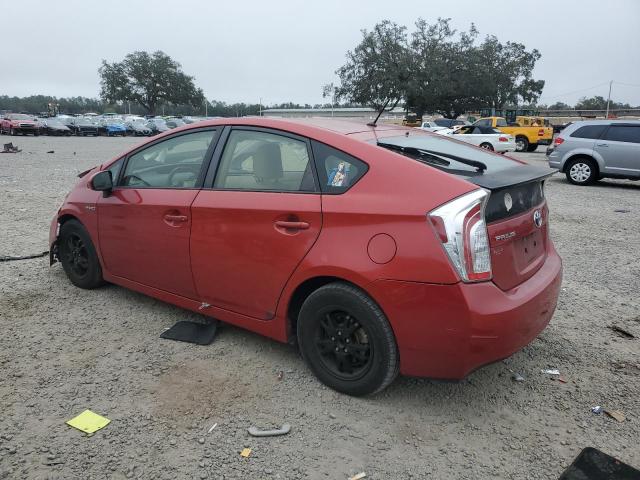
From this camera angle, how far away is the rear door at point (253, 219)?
3031 mm

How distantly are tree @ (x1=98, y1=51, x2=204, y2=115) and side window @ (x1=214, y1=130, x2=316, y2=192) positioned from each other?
291 feet

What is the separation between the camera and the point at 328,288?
→ 2891 millimetres

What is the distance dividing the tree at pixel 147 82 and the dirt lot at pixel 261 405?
288 feet

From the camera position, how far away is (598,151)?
1276cm

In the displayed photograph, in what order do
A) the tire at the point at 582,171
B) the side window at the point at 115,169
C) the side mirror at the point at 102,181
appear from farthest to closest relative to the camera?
the tire at the point at 582,171 < the side window at the point at 115,169 < the side mirror at the point at 102,181

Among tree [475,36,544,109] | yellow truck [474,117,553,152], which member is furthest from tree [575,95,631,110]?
yellow truck [474,117,553,152]

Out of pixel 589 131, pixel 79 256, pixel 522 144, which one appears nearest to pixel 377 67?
pixel 522 144

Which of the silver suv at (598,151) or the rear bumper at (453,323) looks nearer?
the rear bumper at (453,323)

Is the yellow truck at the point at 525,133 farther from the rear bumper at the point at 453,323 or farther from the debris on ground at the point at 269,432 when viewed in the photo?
the debris on ground at the point at 269,432

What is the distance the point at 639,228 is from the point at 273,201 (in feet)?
23.1

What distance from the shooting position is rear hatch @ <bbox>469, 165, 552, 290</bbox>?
8.86 feet

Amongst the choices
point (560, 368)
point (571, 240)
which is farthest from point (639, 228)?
point (560, 368)

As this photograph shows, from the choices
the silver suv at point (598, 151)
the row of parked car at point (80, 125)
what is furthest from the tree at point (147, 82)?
the silver suv at point (598, 151)

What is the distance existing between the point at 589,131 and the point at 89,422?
532 inches
